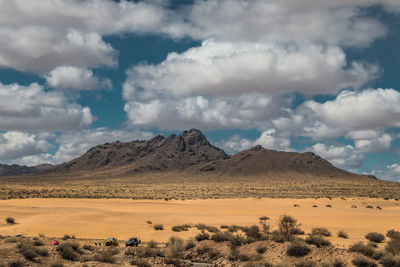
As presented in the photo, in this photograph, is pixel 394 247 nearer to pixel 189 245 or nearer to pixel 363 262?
pixel 363 262

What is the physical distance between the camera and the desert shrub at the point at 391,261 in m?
15.2

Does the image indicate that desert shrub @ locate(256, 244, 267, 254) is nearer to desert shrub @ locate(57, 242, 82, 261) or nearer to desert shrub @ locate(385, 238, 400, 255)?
desert shrub @ locate(385, 238, 400, 255)

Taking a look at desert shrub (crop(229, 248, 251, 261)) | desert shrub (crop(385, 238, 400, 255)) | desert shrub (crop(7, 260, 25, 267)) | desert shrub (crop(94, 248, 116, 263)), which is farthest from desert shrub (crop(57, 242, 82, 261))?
desert shrub (crop(385, 238, 400, 255))

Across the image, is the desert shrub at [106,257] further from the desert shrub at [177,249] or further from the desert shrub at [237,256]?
the desert shrub at [237,256]

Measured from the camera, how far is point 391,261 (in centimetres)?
1539

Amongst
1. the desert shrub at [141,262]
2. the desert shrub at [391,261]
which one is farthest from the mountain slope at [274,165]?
the desert shrub at [141,262]

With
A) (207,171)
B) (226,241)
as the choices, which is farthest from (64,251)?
(207,171)

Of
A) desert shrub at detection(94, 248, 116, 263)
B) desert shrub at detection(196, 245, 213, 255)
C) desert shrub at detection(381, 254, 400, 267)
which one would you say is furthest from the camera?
desert shrub at detection(196, 245, 213, 255)

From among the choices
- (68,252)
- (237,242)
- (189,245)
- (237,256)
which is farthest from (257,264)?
(68,252)

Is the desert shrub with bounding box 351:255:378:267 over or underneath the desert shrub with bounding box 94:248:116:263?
over

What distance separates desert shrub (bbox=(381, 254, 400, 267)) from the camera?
15.2 m

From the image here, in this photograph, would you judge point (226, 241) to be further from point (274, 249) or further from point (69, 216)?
point (69, 216)

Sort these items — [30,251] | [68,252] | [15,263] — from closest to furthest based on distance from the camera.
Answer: [15,263] < [30,251] < [68,252]

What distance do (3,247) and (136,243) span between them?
294 inches
